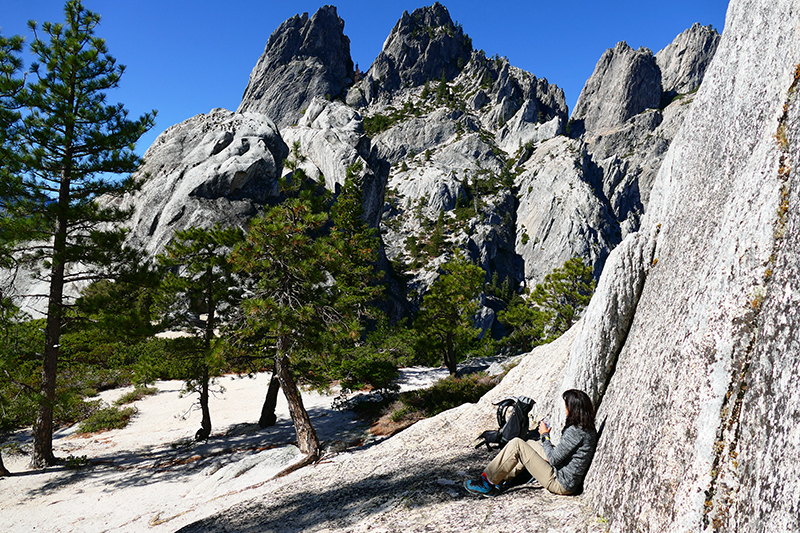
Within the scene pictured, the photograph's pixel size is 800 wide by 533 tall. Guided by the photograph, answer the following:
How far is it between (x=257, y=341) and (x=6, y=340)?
23.3 ft

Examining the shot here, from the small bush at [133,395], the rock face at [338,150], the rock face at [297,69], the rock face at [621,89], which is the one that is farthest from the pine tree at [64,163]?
the rock face at [621,89]

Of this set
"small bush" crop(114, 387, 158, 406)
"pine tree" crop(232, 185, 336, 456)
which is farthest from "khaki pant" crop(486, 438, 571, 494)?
"small bush" crop(114, 387, 158, 406)

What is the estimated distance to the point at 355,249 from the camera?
69.1 ft

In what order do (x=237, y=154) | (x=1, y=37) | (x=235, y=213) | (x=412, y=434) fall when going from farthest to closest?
1. (x=237, y=154)
2. (x=235, y=213)
3. (x=1, y=37)
4. (x=412, y=434)

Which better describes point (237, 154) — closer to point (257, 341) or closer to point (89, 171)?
point (89, 171)

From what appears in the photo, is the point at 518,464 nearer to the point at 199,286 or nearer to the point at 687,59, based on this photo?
the point at 199,286

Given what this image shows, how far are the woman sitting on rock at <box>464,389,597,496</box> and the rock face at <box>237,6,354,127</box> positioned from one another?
12092 centimetres

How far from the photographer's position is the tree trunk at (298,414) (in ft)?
36.6

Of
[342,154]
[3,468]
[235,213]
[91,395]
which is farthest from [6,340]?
[342,154]

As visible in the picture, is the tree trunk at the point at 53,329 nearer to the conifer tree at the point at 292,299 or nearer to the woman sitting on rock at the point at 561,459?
the conifer tree at the point at 292,299

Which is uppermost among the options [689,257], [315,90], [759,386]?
[315,90]

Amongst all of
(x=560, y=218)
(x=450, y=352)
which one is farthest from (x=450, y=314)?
(x=560, y=218)

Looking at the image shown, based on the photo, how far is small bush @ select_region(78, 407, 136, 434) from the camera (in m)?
16.6

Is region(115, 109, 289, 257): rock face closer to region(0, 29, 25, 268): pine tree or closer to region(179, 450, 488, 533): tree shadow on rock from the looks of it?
region(0, 29, 25, 268): pine tree
